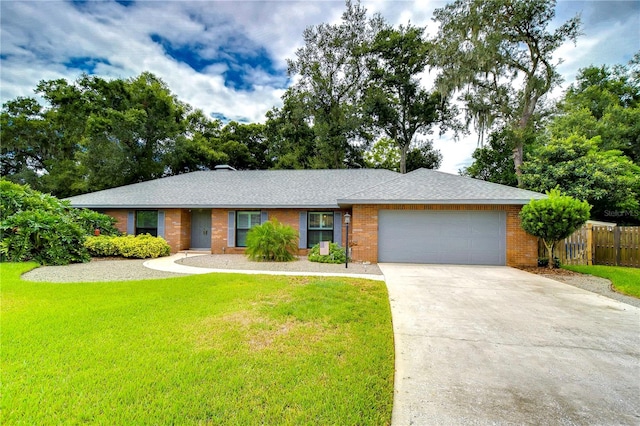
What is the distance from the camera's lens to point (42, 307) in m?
4.84

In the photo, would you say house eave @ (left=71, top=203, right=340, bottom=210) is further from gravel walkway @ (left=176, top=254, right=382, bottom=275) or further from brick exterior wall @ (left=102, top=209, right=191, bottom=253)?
gravel walkway @ (left=176, top=254, right=382, bottom=275)

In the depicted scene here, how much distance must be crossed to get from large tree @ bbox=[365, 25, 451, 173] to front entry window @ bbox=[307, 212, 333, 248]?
11605mm

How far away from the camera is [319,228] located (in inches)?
507

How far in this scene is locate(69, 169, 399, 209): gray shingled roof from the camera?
1287cm

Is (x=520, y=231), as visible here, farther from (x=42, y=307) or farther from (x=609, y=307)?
(x=42, y=307)

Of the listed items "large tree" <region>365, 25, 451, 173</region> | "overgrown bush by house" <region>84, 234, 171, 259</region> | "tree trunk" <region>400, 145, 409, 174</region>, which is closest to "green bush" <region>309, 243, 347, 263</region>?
"overgrown bush by house" <region>84, 234, 171, 259</region>

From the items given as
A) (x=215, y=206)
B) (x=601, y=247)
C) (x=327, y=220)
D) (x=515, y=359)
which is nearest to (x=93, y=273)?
(x=215, y=206)

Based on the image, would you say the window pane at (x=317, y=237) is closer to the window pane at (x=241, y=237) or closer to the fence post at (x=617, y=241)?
the window pane at (x=241, y=237)

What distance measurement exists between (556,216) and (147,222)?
16058 mm

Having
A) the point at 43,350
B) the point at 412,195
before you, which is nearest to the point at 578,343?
the point at 43,350

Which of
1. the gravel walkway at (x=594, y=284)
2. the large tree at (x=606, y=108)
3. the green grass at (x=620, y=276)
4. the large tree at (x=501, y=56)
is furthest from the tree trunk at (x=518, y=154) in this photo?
the gravel walkway at (x=594, y=284)

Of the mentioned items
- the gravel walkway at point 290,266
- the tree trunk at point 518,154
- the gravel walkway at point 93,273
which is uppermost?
the tree trunk at point 518,154

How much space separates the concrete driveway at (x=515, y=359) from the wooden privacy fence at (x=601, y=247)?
4.94 metres

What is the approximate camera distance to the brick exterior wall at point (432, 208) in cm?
1004
